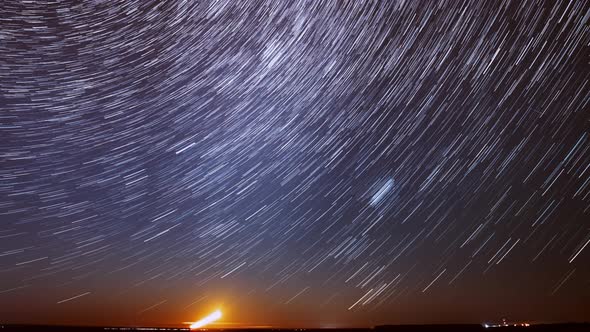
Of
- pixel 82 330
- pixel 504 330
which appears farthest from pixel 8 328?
pixel 504 330

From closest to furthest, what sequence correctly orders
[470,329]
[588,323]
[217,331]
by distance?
[588,323], [470,329], [217,331]

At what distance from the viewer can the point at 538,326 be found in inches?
463

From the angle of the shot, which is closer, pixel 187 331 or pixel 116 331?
pixel 187 331

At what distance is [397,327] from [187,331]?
569 centimetres

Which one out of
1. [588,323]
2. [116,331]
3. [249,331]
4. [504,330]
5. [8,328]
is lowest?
[588,323]

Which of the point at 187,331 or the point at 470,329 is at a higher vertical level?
the point at 187,331

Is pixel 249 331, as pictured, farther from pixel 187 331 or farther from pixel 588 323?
pixel 588 323

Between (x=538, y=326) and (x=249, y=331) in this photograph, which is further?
(x=249, y=331)

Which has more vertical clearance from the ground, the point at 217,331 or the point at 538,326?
the point at 217,331

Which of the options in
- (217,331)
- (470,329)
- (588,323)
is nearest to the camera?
(588,323)

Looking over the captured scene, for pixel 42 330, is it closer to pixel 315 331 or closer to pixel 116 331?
pixel 116 331

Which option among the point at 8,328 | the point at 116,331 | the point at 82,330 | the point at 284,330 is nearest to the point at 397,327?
the point at 284,330

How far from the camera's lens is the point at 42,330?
42.0 ft

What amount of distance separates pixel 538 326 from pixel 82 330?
12.5 m
